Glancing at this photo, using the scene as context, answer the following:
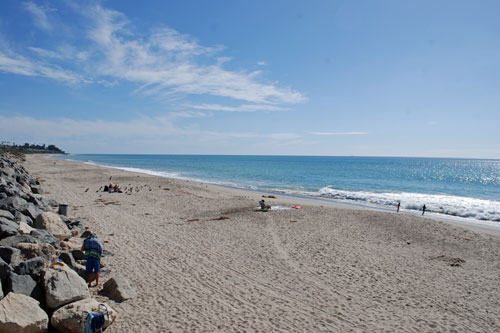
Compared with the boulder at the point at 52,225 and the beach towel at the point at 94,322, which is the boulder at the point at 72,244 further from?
the beach towel at the point at 94,322

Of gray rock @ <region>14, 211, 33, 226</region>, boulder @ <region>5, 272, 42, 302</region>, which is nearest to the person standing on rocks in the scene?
boulder @ <region>5, 272, 42, 302</region>

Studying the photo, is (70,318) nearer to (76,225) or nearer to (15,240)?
(15,240)

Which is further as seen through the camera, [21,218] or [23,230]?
[21,218]

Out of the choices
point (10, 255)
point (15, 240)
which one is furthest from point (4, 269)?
point (15, 240)

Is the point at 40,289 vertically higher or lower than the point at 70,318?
higher

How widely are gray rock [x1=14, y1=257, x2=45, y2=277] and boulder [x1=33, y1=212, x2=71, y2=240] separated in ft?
11.7

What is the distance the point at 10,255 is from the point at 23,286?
79cm

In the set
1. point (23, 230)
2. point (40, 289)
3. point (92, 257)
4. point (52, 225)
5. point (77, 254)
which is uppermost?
point (23, 230)

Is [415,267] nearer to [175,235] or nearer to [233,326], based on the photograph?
[233,326]

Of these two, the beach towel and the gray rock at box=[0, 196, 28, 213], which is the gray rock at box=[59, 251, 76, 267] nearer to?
the beach towel

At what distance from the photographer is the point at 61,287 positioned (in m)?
5.54

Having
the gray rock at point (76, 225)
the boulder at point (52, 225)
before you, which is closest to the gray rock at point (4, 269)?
the boulder at point (52, 225)

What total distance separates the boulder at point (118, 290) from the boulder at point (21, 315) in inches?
70.6

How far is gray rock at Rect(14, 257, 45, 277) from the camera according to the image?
5.56m
